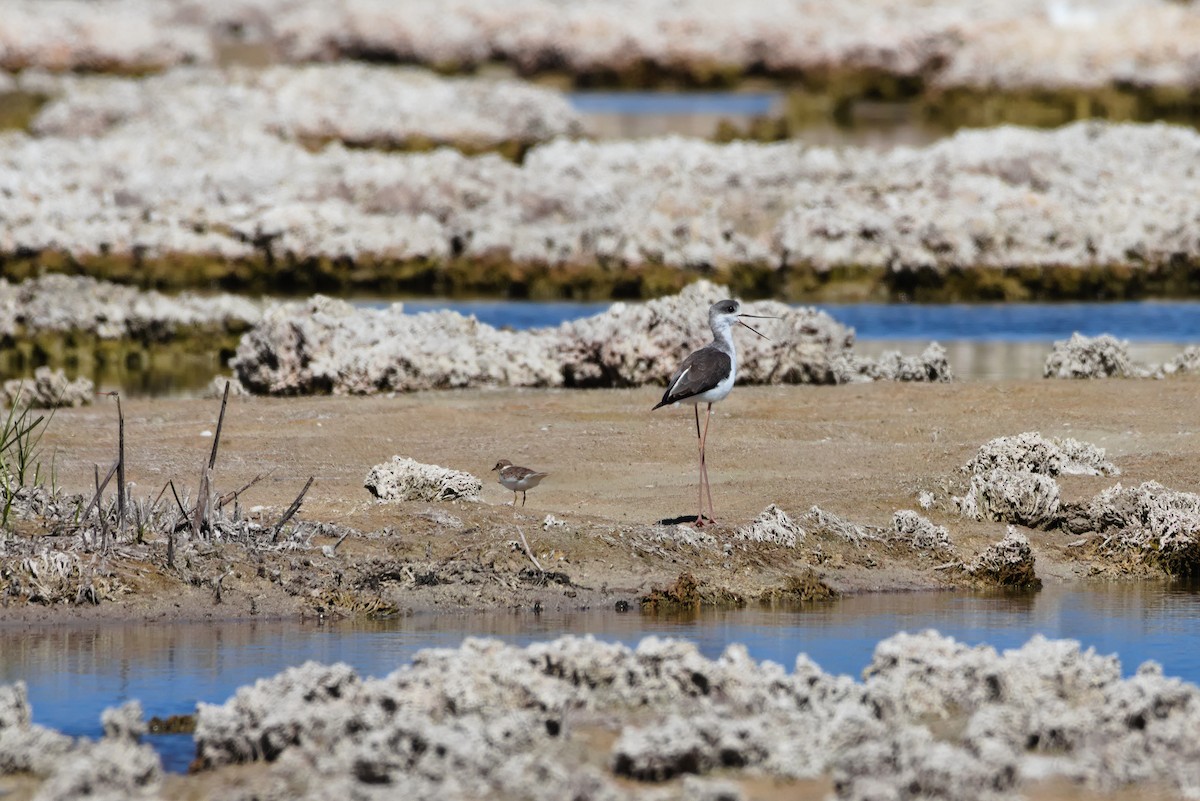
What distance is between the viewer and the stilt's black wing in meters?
11.8

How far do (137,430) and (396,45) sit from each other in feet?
185

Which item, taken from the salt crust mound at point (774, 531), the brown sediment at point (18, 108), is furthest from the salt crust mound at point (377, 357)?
the brown sediment at point (18, 108)

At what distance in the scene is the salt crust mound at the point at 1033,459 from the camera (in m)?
12.8

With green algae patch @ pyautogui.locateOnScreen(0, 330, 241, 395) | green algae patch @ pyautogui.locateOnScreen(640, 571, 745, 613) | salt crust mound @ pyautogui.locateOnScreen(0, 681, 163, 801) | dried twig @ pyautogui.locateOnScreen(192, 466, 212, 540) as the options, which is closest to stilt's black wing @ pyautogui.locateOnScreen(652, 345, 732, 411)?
green algae patch @ pyautogui.locateOnScreen(640, 571, 745, 613)

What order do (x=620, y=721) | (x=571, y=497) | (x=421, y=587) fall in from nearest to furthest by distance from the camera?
1. (x=620, y=721)
2. (x=421, y=587)
3. (x=571, y=497)

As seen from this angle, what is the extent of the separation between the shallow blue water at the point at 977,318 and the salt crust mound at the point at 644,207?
4.08 ft

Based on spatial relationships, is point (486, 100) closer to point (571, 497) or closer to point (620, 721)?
point (571, 497)

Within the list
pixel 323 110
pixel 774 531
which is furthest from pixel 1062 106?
pixel 774 531

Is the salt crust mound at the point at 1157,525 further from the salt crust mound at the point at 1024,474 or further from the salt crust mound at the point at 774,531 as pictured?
the salt crust mound at the point at 774,531

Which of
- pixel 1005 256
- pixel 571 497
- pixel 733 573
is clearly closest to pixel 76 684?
pixel 733 573

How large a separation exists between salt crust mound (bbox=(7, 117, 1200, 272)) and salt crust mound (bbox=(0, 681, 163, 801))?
19455 millimetres

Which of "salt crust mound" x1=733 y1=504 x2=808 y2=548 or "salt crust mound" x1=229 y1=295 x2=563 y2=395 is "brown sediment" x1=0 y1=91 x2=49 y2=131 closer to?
"salt crust mound" x1=229 y1=295 x2=563 y2=395

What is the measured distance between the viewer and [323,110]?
42.3 metres

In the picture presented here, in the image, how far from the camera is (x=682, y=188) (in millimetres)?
29094
